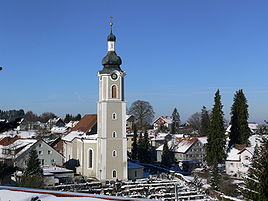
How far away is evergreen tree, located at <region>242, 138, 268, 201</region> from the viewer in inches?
563

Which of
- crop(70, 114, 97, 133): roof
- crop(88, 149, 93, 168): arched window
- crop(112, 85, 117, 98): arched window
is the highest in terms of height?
crop(112, 85, 117, 98): arched window

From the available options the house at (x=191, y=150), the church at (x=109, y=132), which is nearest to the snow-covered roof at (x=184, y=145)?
the house at (x=191, y=150)

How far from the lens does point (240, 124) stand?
4519 centimetres

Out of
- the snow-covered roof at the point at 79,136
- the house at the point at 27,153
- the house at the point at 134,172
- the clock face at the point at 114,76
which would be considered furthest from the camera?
the house at the point at 27,153

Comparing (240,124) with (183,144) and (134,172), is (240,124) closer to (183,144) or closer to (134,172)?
(183,144)

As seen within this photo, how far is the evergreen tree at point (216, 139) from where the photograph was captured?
1599 inches

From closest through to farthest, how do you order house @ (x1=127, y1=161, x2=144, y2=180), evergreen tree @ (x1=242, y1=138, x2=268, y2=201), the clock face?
1. evergreen tree @ (x1=242, y1=138, x2=268, y2=201)
2. the clock face
3. house @ (x1=127, y1=161, x2=144, y2=180)

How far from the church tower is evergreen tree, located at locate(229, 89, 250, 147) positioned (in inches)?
631

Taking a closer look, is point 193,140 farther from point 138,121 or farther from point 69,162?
point 138,121

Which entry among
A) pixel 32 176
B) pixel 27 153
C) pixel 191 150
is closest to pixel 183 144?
pixel 191 150

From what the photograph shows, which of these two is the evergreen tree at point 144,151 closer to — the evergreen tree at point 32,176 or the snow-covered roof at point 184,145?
the snow-covered roof at point 184,145

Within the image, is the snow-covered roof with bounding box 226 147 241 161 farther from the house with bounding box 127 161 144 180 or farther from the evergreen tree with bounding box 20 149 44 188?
the evergreen tree with bounding box 20 149 44 188

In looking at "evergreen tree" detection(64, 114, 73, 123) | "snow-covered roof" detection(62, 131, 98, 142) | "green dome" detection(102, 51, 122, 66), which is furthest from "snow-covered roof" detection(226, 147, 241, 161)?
"evergreen tree" detection(64, 114, 73, 123)

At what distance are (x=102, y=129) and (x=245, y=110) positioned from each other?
19294mm
